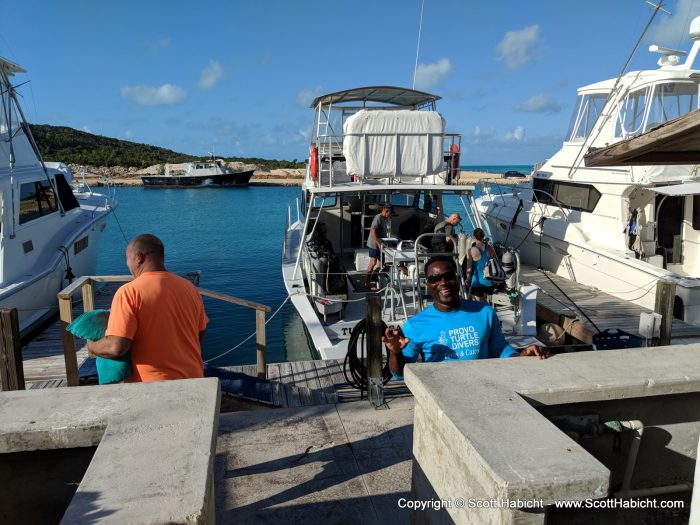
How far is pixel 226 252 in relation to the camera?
23156mm

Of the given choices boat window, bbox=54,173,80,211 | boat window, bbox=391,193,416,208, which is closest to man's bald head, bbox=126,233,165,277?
boat window, bbox=391,193,416,208

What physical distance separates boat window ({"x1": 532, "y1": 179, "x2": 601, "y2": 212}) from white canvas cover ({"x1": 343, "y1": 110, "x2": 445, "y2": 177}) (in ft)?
17.6

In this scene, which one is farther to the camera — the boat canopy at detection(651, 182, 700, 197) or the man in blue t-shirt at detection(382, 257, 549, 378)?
the boat canopy at detection(651, 182, 700, 197)

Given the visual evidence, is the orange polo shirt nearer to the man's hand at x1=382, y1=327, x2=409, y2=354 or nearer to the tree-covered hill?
the man's hand at x1=382, y1=327, x2=409, y2=354

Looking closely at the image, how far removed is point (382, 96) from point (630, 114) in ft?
20.0

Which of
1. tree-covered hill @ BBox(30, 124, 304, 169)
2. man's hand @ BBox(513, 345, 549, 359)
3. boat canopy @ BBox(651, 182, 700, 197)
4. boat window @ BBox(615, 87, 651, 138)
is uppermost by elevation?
tree-covered hill @ BBox(30, 124, 304, 169)

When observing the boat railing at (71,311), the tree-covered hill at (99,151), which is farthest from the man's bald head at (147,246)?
the tree-covered hill at (99,151)

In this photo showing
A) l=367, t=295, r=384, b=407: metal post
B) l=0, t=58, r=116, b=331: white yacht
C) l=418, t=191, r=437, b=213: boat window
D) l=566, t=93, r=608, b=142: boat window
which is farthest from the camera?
l=566, t=93, r=608, b=142: boat window

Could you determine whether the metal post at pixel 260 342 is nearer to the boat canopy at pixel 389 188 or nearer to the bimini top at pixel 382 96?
the boat canopy at pixel 389 188

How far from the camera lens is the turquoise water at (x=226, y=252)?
11.3 m

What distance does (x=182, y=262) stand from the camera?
20391 mm

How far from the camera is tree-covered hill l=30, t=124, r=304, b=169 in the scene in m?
78.8

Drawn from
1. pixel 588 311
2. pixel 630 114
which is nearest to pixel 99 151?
pixel 630 114

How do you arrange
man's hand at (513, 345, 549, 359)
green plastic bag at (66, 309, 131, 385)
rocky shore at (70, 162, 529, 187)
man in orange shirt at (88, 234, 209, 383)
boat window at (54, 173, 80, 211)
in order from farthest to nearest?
rocky shore at (70, 162, 529, 187) < boat window at (54, 173, 80, 211) < green plastic bag at (66, 309, 131, 385) < man in orange shirt at (88, 234, 209, 383) < man's hand at (513, 345, 549, 359)
